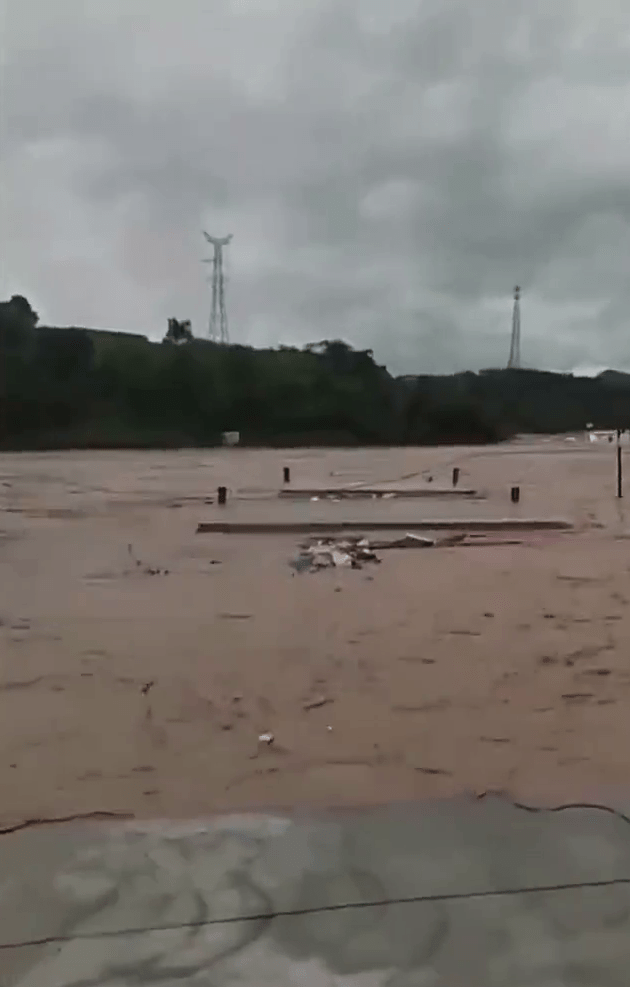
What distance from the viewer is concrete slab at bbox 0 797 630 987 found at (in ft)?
5.90

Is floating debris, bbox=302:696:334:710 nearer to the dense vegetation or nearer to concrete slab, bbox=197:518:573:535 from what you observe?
concrete slab, bbox=197:518:573:535

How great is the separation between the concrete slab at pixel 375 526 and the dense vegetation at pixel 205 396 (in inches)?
1908

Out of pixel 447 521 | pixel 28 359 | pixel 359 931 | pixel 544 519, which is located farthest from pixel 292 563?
pixel 28 359

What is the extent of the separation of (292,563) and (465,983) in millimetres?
6659

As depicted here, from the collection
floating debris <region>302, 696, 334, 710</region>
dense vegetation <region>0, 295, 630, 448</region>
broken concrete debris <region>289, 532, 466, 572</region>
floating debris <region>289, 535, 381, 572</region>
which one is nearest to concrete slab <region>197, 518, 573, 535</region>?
broken concrete debris <region>289, 532, 466, 572</region>

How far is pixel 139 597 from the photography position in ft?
22.3

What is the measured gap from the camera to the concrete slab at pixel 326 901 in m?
1.80

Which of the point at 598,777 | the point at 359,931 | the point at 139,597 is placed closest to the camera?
the point at 359,931

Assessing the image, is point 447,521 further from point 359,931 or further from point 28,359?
point 28,359

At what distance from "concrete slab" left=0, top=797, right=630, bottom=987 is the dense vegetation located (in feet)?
187

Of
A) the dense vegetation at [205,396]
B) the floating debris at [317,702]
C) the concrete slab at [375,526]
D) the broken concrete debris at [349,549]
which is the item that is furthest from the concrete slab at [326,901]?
the dense vegetation at [205,396]

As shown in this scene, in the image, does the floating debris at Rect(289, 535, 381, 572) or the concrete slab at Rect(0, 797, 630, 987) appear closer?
the concrete slab at Rect(0, 797, 630, 987)

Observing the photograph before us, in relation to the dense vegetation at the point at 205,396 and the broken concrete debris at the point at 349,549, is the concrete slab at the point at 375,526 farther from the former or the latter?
the dense vegetation at the point at 205,396

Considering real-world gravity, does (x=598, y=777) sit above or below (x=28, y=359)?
below
